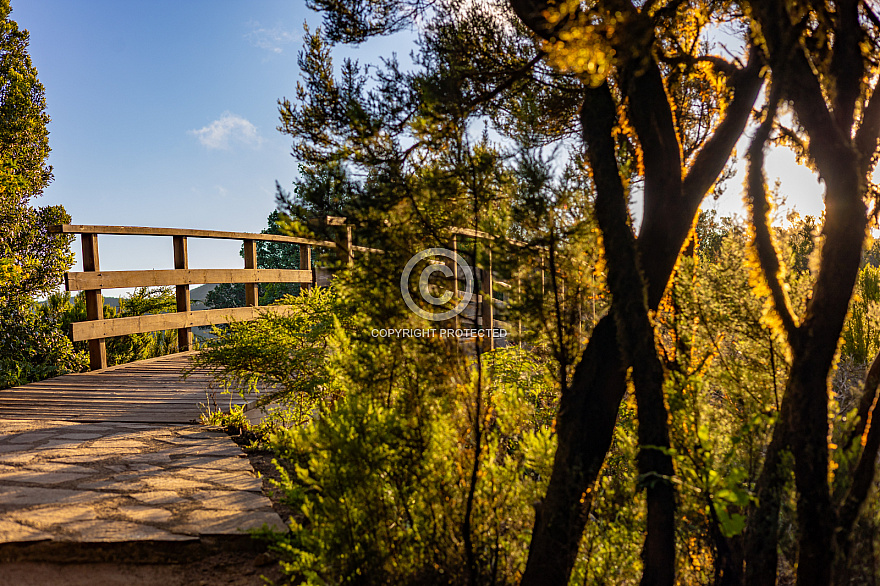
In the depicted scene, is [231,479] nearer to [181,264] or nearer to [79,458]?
[79,458]

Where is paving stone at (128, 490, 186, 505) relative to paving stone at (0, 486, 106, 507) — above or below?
below

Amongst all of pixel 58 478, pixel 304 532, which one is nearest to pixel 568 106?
pixel 304 532

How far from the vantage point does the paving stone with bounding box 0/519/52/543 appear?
2.11 m

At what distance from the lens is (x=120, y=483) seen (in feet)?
8.96

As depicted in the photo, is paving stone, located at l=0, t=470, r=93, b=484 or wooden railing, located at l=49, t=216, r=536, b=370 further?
wooden railing, located at l=49, t=216, r=536, b=370

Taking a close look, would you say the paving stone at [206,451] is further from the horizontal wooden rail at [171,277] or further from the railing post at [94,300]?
the railing post at [94,300]

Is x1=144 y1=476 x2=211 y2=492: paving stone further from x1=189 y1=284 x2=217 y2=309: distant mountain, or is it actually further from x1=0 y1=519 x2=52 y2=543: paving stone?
x1=189 y1=284 x2=217 y2=309: distant mountain

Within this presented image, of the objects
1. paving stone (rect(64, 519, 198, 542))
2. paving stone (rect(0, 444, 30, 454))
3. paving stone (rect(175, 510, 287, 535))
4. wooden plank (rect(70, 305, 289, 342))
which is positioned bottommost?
paving stone (rect(175, 510, 287, 535))

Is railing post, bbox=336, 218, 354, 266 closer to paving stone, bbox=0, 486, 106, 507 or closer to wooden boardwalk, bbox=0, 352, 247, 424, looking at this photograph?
paving stone, bbox=0, 486, 106, 507

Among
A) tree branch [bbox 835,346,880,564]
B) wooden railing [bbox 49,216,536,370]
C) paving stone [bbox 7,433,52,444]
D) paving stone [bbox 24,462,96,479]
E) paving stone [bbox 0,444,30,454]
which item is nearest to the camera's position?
tree branch [bbox 835,346,880,564]

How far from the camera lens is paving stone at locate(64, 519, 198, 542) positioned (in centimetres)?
214

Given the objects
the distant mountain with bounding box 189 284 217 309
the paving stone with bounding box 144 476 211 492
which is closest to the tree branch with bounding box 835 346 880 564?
the paving stone with bounding box 144 476 211 492

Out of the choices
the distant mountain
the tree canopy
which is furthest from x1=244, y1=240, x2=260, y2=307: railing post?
the tree canopy

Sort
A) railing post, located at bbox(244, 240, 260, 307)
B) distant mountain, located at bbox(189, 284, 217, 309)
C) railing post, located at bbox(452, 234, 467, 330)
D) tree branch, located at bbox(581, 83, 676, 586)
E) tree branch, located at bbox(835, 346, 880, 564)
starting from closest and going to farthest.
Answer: tree branch, located at bbox(581, 83, 676, 586) → tree branch, located at bbox(835, 346, 880, 564) → railing post, located at bbox(452, 234, 467, 330) → railing post, located at bbox(244, 240, 260, 307) → distant mountain, located at bbox(189, 284, 217, 309)
